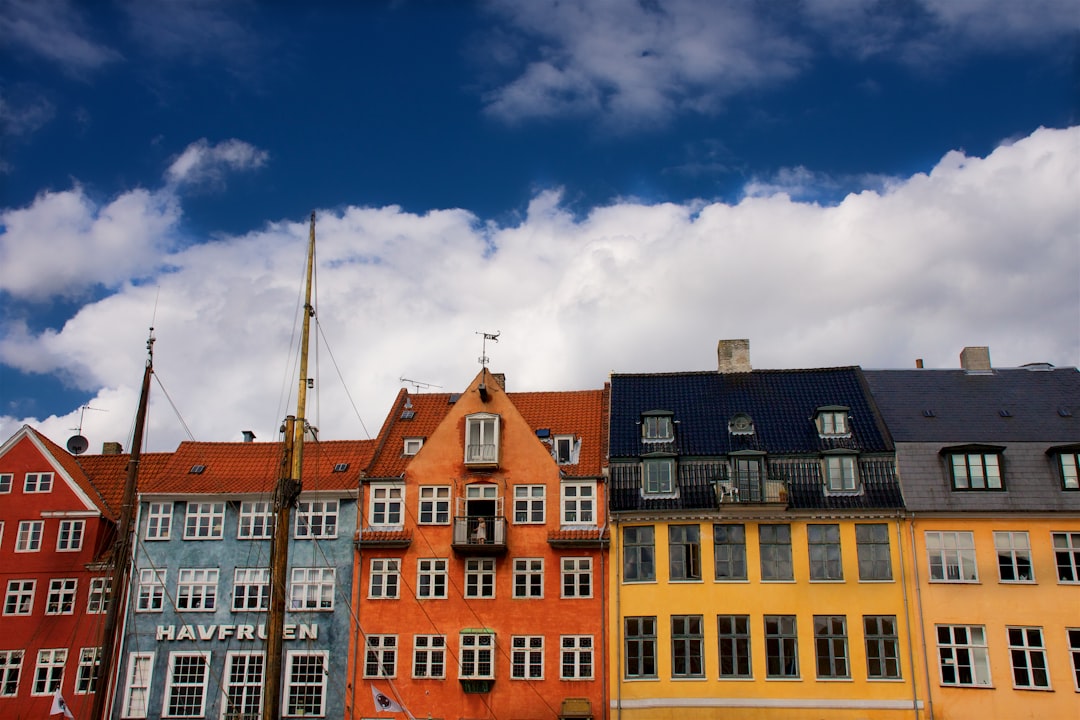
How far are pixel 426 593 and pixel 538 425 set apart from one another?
32.0 ft

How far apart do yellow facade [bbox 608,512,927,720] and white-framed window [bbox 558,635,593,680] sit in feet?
3.26

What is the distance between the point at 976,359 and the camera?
50281mm

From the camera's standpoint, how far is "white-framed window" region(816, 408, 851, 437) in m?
45.3

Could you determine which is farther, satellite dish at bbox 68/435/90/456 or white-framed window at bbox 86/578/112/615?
satellite dish at bbox 68/435/90/456

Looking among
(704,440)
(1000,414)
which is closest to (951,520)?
(1000,414)

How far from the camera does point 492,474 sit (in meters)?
45.3

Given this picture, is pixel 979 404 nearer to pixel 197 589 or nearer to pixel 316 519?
pixel 316 519

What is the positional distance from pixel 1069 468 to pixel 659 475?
1661cm

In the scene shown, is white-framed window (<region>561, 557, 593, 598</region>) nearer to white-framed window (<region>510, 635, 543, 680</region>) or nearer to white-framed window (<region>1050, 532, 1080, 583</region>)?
white-framed window (<region>510, 635, 543, 680</region>)

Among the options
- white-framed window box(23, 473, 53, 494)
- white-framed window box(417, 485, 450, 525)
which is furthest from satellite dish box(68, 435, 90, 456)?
white-framed window box(417, 485, 450, 525)

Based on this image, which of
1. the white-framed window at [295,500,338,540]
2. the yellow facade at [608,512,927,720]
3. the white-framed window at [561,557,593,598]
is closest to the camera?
the yellow facade at [608,512,927,720]

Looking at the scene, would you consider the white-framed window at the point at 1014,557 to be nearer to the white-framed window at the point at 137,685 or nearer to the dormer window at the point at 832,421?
the dormer window at the point at 832,421

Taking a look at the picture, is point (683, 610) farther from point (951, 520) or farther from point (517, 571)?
point (951, 520)

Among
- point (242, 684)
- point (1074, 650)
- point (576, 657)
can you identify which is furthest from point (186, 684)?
point (1074, 650)
